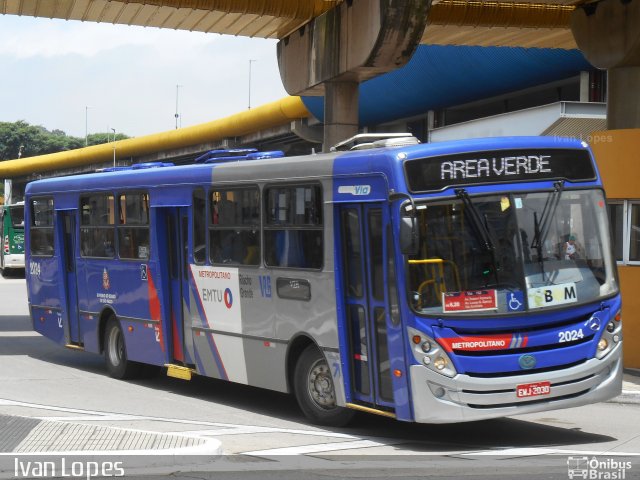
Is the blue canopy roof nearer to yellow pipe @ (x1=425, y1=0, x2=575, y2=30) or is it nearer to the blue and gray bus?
yellow pipe @ (x1=425, y1=0, x2=575, y2=30)

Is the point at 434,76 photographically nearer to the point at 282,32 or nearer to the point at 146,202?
the point at 282,32

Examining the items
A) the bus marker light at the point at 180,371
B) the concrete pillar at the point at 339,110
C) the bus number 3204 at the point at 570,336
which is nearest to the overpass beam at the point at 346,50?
the concrete pillar at the point at 339,110

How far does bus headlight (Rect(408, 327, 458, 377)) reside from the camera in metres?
10.3

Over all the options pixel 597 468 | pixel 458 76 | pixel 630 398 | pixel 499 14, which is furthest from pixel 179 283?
pixel 458 76

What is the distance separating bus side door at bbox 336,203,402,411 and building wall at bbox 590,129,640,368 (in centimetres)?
638

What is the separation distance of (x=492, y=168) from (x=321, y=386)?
9.76ft

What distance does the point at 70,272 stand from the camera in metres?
18.1

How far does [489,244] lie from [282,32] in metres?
15.5

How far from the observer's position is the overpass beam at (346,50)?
809 inches

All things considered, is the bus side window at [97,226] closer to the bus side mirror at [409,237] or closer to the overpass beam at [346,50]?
the overpass beam at [346,50]

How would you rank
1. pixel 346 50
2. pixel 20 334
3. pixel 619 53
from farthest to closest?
pixel 20 334 → pixel 346 50 → pixel 619 53

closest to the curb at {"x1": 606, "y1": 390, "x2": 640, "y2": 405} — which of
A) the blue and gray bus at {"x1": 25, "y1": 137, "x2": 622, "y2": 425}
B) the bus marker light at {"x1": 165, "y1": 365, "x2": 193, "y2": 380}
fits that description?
the blue and gray bus at {"x1": 25, "y1": 137, "x2": 622, "y2": 425}

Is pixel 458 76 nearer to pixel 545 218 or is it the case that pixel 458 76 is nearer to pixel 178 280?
pixel 178 280

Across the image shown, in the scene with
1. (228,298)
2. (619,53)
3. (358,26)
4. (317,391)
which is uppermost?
(358,26)
